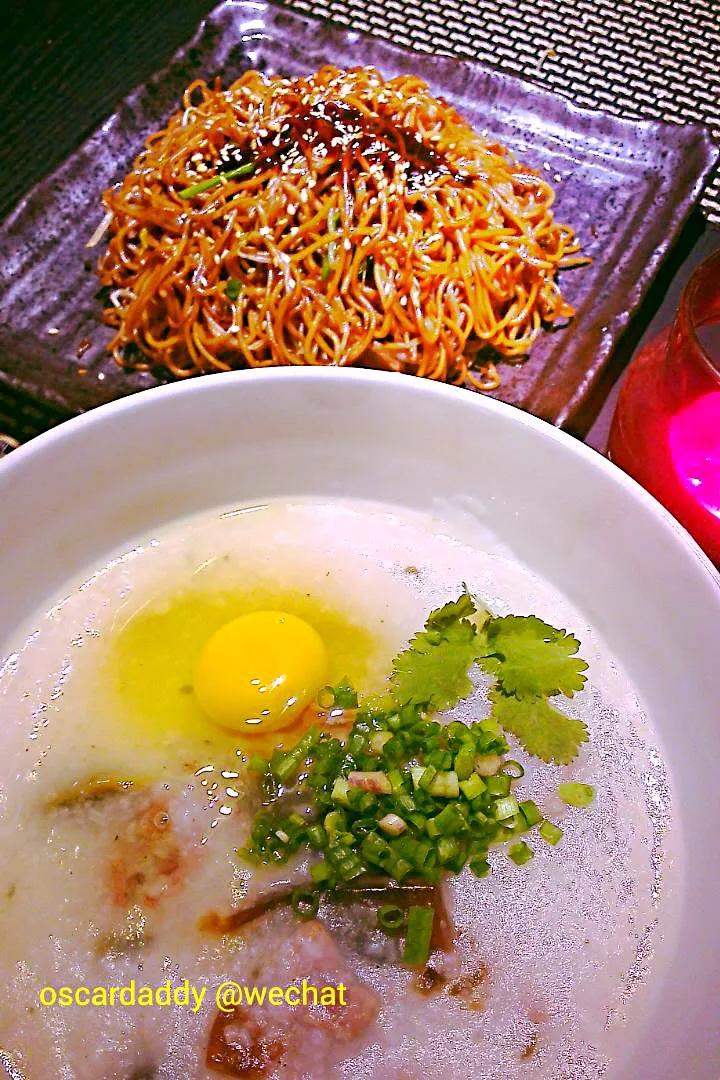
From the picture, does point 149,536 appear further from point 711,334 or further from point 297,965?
point 711,334

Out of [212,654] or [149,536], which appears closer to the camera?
[212,654]

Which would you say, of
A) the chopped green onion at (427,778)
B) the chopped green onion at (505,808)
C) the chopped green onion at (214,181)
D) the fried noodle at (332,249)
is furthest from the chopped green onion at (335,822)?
the chopped green onion at (214,181)

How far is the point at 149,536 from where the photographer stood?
1707 millimetres

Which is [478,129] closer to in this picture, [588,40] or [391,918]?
[588,40]

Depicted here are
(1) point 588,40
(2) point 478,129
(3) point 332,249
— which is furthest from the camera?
(1) point 588,40

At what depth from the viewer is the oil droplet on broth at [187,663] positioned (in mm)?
1506

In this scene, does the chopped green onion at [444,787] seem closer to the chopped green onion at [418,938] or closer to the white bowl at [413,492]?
the chopped green onion at [418,938]

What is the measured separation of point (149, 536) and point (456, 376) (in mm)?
1124

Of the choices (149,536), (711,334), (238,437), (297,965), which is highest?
(711,334)

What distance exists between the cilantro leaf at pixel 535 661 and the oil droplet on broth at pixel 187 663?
21 cm

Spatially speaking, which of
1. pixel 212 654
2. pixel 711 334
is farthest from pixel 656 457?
pixel 212 654

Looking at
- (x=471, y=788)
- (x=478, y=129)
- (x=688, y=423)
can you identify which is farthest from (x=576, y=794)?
(x=478, y=129)

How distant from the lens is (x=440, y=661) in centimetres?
152

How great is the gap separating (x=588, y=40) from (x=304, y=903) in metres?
3.11
